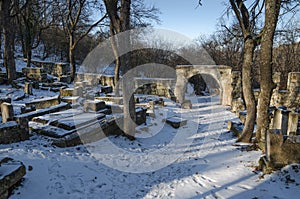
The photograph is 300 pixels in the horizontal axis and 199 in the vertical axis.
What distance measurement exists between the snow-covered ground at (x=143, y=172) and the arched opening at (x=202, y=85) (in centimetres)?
1464

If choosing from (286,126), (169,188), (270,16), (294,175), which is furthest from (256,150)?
(270,16)

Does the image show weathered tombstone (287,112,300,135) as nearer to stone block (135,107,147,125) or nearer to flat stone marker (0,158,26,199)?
stone block (135,107,147,125)

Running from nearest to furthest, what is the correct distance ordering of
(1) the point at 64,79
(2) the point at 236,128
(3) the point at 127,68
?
(3) the point at 127,68 → (2) the point at 236,128 → (1) the point at 64,79

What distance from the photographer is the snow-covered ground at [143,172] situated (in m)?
3.69

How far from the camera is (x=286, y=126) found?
20.0 feet

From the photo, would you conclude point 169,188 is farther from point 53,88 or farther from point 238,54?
point 238,54

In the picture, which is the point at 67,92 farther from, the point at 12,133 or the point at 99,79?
the point at 12,133

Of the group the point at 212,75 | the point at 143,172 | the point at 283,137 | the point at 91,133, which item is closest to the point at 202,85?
the point at 212,75

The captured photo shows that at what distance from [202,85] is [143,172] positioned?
18.2 meters

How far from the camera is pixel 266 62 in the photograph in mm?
5582

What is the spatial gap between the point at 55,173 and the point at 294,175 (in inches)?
175

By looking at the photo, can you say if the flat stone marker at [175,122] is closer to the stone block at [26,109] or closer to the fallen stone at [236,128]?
the fallen stone at [236,128]

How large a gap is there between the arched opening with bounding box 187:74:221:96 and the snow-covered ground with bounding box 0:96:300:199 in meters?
14.6

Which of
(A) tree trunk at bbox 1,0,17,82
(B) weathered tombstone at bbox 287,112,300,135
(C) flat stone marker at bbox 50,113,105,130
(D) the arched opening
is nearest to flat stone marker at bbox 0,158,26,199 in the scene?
(C) flat stone marker at bbox 50,113,105,130
